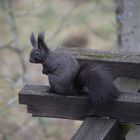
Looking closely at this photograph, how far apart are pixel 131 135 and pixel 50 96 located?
0.31m

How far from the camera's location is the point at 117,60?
202 cm

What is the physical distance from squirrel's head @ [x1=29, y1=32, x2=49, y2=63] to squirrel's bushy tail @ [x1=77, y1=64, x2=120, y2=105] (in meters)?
0.27

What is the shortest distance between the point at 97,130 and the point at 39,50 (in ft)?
1.85

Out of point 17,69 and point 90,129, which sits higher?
point 90,129

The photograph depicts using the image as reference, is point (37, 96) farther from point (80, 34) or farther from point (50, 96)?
point (80, 34)

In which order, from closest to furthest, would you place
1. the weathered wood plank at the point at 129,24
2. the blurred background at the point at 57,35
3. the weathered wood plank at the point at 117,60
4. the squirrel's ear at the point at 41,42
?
the weathered wood plank at the point at 117,60
the squirrel's ear at the point at 41,42
the weathered wood plank at the point at 129,24
the blurred background at the point at 57,35

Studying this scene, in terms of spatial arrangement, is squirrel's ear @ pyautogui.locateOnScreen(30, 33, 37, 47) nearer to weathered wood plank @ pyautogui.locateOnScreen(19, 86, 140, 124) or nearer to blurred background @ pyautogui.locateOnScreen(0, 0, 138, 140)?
weathered wood plank @ pyautogui.locateOnScreen(19, 86, 140, 124)

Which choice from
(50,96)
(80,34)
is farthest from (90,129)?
(80,34)

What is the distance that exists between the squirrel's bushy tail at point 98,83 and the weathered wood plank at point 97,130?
0.07 meters

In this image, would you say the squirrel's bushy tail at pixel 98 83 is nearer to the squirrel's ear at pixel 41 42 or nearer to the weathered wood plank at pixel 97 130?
the weathered wood plank at pixel 97 130

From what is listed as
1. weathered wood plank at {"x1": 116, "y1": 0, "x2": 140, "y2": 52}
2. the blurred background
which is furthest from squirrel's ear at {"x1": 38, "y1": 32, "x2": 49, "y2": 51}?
the blurred background

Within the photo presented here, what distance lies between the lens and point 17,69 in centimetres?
888

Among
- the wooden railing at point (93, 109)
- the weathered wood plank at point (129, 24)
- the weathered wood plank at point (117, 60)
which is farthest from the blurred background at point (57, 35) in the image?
the wooden railing at point (93, 109)

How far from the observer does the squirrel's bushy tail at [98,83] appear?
1.73 m
